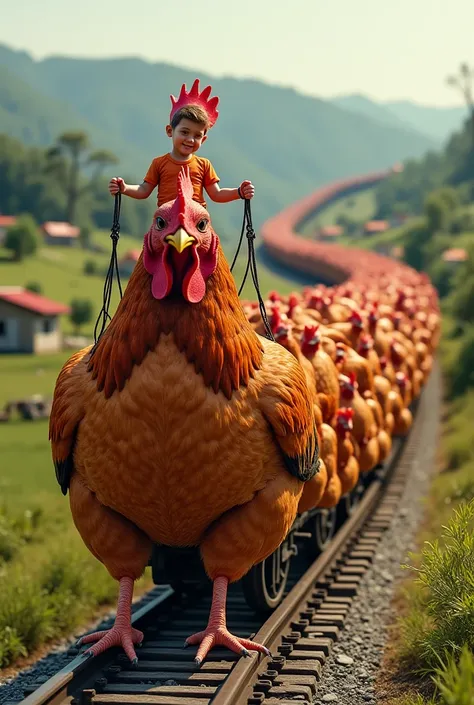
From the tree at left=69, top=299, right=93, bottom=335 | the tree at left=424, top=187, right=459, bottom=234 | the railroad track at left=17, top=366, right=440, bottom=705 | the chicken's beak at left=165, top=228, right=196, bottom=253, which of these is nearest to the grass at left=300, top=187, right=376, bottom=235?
the tree at left=424, top=187, right=459, bottom=234

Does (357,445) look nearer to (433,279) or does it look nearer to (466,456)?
(466,456)

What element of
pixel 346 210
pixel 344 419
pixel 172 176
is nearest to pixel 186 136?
pixel 172 176

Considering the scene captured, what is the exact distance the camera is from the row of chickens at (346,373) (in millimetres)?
8766

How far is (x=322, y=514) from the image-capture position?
991cm

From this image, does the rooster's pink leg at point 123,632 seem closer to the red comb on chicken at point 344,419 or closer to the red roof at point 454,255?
the red comb on chicken at point 344,419

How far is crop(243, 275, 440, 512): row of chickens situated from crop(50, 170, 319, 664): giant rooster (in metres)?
1.50

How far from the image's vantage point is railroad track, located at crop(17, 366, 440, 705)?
6086 mm

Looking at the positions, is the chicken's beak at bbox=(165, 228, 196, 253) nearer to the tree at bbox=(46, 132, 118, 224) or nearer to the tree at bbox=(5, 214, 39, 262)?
the tree at bbox=(5, 214, 39, 262)

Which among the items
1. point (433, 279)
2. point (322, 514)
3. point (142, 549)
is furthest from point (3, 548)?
Result: point (433, 279)

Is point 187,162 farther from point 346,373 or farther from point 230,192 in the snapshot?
point 346,373

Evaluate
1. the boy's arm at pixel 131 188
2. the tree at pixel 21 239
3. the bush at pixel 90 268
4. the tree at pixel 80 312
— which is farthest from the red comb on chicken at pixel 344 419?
the tree at pixel 21 239

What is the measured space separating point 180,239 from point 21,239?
6302 cm

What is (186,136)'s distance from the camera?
6781mm

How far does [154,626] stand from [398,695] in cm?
191
